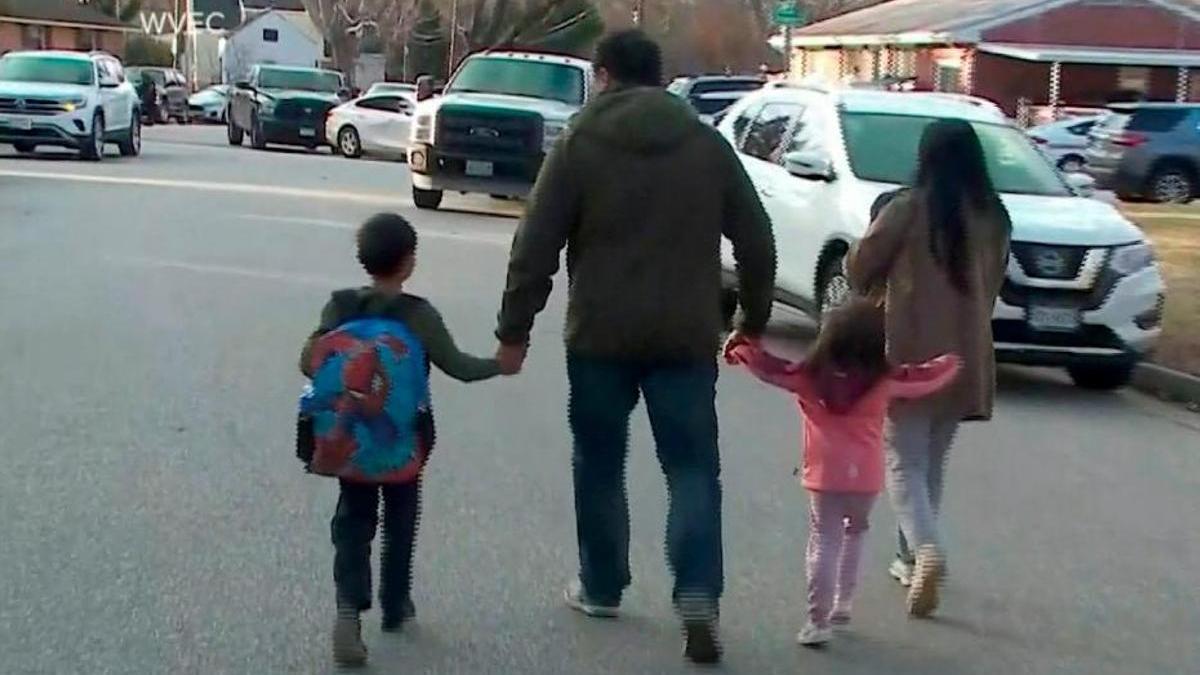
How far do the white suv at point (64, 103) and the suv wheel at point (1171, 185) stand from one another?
16937 mm

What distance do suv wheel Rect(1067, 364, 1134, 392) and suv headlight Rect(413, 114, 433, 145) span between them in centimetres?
1243

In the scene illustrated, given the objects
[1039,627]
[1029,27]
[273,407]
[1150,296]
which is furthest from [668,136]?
[1029,27]

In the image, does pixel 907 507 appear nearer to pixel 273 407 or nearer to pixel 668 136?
pixel 668 136

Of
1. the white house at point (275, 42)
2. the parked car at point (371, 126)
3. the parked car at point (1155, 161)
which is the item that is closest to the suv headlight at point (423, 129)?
the parked car at point (1155, 161)

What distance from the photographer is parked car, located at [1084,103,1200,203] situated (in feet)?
103

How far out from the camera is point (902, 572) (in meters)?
7.21

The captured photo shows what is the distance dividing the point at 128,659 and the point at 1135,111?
28468 millimetres

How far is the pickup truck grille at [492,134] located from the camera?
936 inches

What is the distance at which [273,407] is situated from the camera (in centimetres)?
1020

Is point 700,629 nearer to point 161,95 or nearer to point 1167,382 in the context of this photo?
point 1167,382

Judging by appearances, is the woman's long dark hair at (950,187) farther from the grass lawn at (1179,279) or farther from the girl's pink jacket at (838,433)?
the grass lawn at (1179,279)

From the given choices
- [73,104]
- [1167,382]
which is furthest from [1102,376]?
[73,104]

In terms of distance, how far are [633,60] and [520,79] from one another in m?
19.8

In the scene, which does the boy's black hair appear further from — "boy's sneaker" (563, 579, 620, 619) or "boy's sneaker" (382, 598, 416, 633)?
"boy's sneaker" (563, 579, 620, 619)
